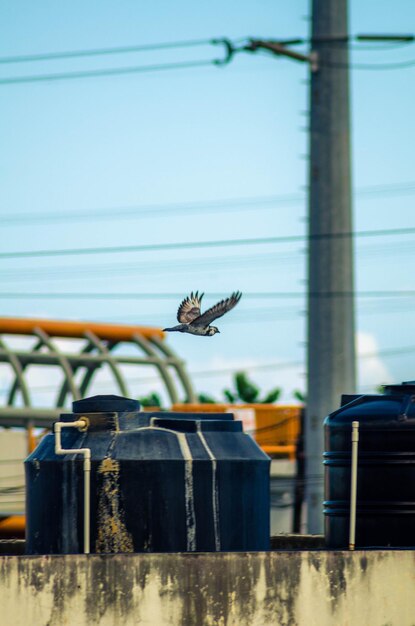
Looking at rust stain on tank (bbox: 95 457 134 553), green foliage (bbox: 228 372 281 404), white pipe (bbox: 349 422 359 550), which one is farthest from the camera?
green foliage (bbox: 228 372 281 404)

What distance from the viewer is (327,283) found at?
28922 mm

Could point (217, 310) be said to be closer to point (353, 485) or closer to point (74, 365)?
point (353, 485)

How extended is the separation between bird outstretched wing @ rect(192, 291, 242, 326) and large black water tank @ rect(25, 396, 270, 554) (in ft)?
3.83

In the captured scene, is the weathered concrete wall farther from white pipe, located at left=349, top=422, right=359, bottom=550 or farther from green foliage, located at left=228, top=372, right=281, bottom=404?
green foliage, located at left=228, top=372, right=281, bottom=404

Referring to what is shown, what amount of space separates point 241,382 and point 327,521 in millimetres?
81994

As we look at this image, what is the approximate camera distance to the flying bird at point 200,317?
11711 mm

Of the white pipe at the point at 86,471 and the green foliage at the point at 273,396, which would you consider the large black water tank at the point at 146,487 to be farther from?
the green foliage at the point at 273,396

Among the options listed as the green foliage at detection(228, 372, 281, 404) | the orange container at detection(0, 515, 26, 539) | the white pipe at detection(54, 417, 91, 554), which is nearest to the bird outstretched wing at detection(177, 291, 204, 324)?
the white pipe at detection(54, 417, 91, 554)

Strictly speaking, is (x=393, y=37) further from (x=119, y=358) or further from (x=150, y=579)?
(x=150, y=579)

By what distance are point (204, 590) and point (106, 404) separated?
7.08ft

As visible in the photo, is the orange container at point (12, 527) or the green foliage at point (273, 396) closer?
the orange container at point (12, 527)

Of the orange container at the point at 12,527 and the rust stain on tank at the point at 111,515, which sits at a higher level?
the rust stain on tank at the point at 111,515

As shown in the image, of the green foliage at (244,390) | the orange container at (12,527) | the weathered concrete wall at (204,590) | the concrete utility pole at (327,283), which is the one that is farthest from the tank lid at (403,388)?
the green foliage at (244,390)

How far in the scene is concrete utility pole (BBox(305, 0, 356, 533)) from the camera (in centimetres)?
2884
